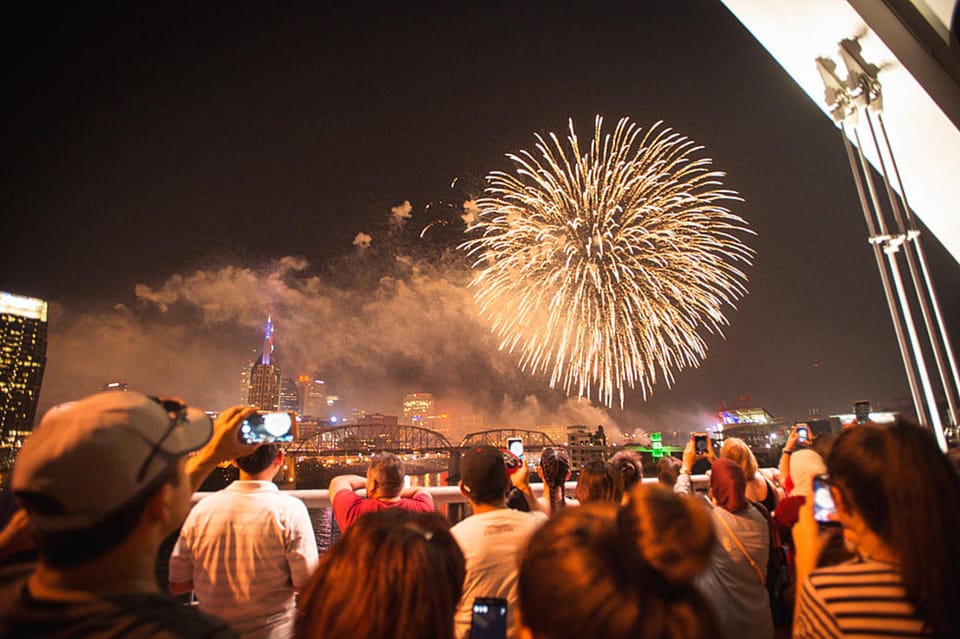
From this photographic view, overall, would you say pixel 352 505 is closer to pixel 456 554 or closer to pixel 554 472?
pixel 554 472

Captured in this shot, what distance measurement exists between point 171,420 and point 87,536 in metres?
0.31

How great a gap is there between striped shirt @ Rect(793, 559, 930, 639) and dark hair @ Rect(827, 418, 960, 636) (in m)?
0.04

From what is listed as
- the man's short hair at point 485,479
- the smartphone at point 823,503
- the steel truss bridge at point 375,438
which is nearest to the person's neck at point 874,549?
the smartphone at point 823,503

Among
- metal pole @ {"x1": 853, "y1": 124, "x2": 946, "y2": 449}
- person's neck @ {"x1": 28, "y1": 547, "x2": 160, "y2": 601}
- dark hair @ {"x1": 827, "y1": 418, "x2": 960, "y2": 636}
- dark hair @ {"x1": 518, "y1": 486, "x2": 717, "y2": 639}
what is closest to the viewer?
dark hair @ {"x1": 518, "y1": 486, "x2": 717, "y2": 639}

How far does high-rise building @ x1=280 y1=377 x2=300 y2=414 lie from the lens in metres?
118

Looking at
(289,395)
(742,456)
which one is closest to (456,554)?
(742,456)

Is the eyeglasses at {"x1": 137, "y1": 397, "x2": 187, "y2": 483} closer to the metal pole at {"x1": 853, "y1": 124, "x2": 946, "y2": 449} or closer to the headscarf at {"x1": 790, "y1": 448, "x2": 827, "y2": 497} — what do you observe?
the headscarf at {"x1": 790, "y1": 448, "x2": 827, "y2": 497}

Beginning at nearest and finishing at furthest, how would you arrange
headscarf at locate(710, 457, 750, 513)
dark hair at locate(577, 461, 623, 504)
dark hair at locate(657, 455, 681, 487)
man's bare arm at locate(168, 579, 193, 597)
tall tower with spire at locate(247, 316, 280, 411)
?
1. man's bare arm at locate(168, 579, 193, 597)
2. headscarf at locate(710, 457, 750, 513)
3. dark hair at locate(577, 461, 623, 504)
4. dark hair at locate(657, 455, 681, 487)
5. tall tower with spire at locate(247, 316, 280, 411)

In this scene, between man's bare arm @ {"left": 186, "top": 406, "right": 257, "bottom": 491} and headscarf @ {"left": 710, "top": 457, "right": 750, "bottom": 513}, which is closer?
man's bare arm @ {"left": 186, "top": 406, "right": 257, "bottom": 491}

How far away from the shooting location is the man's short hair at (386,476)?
2.81 m

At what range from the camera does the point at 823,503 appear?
1.78 m

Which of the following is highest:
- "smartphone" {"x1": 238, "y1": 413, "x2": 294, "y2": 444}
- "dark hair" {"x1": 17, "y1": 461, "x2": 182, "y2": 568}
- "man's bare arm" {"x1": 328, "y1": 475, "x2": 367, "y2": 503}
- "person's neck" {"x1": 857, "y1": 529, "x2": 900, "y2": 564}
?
"smartphone" {"x1": 238, "y1": 413, "x2": 294, "y2": 444}

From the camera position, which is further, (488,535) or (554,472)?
(554,472)

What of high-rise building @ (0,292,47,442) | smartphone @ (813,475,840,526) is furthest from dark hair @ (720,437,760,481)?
high-rise building @ (0,292,47,442)
